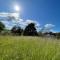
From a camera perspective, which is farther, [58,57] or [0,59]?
[58,57]

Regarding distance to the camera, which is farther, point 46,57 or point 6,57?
point 46,57

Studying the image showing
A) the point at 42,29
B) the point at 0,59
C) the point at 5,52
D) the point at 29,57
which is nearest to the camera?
the point at 0,59

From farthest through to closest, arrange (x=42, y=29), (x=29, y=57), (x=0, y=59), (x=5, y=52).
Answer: (x=42, y=29)
(x=5, y=52)
(x=29, y=57)
(x=0, y=59)

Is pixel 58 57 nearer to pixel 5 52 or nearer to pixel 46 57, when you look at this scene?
pixel 46 57

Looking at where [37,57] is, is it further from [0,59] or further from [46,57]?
[0,59]

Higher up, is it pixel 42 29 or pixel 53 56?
pixel 42 29

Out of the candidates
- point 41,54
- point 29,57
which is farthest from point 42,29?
point 29,57

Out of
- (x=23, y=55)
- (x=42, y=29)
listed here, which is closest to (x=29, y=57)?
(x=23, y=55)

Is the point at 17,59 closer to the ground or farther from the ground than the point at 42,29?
closer to the ground

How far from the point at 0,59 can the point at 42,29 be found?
3.31m

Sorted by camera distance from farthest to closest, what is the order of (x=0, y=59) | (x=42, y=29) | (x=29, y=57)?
(x=42, y=29) → (x=29, y=57) → (x=0, y=59)

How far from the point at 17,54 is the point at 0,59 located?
41 cm

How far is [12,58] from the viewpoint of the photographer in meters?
2.96

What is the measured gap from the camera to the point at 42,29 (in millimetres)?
6027
